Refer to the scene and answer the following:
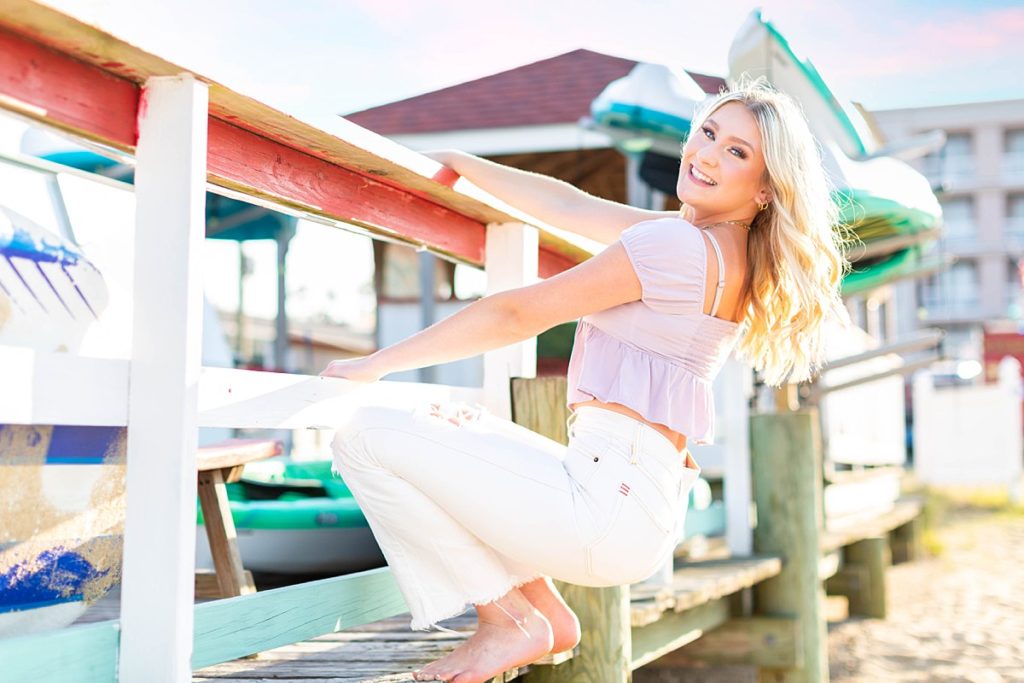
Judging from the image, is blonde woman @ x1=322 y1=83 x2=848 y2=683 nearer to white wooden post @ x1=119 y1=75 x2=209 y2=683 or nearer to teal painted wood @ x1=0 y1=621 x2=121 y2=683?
white wooden post @ x1=119 y1=75 x2=209 y2=683

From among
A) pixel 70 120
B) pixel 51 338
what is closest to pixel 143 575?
pixel 70 120

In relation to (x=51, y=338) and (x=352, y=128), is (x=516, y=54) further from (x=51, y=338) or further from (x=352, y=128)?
(x=51, y=338)

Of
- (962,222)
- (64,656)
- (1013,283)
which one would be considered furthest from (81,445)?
(1013,283)

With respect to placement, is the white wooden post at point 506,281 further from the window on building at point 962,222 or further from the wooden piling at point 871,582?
the window on building at point 962,222

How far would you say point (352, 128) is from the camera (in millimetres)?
2090

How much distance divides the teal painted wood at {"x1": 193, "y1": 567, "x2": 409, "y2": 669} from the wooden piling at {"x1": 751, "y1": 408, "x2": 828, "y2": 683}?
2829 millimetres

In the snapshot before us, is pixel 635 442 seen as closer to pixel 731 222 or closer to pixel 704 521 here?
pixel 731 222

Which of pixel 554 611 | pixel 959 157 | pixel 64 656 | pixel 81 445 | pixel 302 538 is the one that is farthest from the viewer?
pixel 959 157

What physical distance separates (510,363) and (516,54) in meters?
0.83

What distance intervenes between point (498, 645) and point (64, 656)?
0.83 m

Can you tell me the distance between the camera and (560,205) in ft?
9.10

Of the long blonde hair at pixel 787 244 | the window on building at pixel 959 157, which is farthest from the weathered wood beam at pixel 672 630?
the window on building at pixel 959 157

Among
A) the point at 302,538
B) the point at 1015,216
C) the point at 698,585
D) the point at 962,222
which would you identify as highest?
the point at 1015,216

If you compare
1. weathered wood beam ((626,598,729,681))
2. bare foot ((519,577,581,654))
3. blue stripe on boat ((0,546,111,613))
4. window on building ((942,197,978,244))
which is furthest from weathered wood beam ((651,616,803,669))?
window on building ((942,197,978,244))
